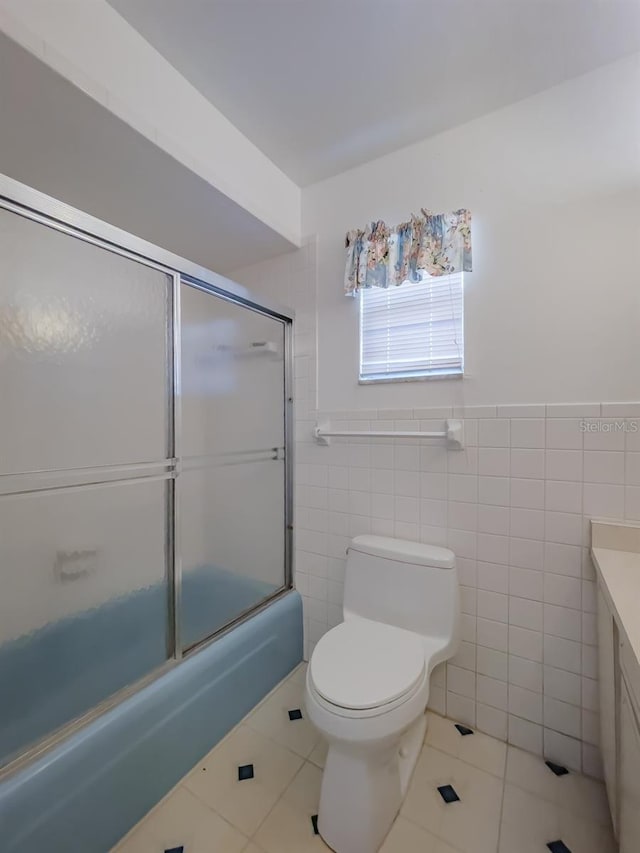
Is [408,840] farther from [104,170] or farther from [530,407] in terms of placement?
[104,170]

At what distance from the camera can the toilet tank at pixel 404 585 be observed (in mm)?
1440

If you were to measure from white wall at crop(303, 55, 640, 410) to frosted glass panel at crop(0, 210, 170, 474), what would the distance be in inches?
40.4

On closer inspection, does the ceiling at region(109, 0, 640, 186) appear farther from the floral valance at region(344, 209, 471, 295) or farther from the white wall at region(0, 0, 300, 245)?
the floral valance at region(344, 209, 471, 295)

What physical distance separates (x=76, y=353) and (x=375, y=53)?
1432 mm

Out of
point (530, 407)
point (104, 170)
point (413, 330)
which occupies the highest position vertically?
point (104, 170)

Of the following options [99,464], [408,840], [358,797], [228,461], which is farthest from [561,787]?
[99,464]

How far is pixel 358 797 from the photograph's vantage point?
3.61 feet

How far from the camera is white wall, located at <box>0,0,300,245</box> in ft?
3.29

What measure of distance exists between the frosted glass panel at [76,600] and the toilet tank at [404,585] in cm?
77

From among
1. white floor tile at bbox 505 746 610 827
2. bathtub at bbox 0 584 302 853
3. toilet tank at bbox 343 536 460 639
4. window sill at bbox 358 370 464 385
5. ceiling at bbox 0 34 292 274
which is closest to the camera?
bathtub at bbox 0 584 302 853

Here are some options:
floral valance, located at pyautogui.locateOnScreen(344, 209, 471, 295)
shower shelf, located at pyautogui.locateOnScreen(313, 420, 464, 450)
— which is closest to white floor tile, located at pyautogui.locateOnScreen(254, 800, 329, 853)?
shower shelf, located at pyautogui.locateOnScreen(313, 420, 464, 450)

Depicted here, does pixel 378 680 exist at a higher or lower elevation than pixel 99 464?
lower

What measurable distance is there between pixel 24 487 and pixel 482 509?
1569 millimetres

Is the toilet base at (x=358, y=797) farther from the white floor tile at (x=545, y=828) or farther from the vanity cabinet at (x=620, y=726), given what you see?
the vanity cabinet at (x=620, y=726)
